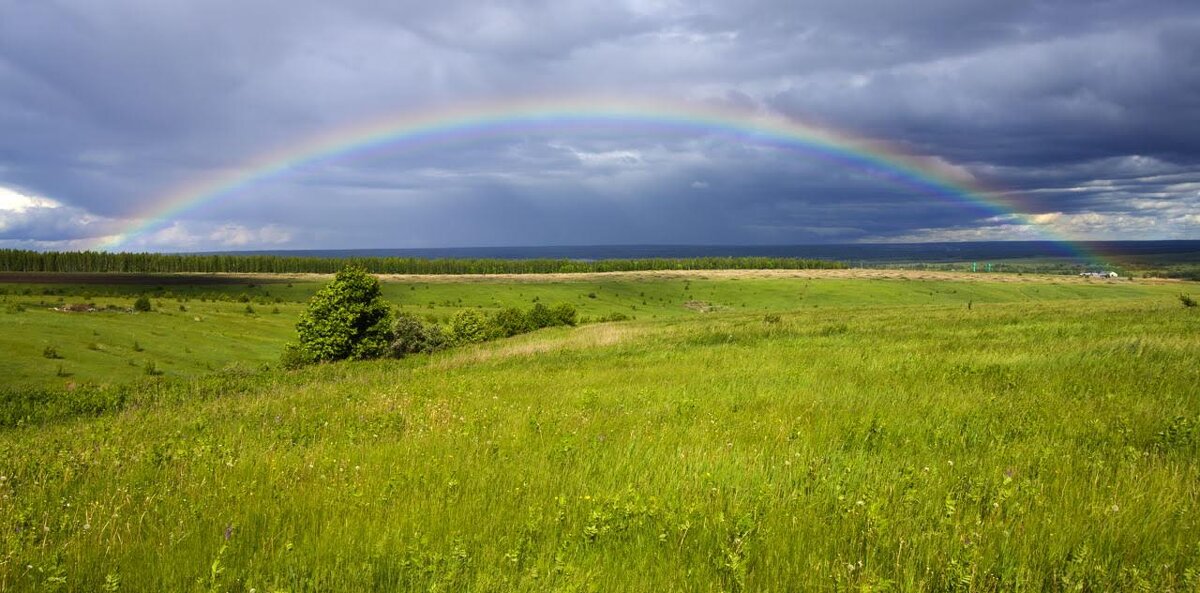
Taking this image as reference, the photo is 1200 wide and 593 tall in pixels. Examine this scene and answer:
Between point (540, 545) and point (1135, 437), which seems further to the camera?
point (1135, 437)

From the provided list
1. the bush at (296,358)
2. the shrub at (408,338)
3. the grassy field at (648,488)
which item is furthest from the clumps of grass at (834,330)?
the bush at (296,358)

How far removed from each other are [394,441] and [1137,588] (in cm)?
706

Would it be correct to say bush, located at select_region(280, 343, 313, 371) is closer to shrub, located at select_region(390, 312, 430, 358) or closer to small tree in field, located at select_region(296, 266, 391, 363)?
small tree in field, located at select_region(296, 266, 391, 363)

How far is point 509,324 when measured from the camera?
70500mm

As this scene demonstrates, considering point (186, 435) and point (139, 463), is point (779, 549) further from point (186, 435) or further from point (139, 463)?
point (186, 435)

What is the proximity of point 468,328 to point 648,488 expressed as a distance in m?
60.0

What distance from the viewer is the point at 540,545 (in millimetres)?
4535

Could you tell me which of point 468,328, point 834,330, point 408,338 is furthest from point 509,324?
point 834,330

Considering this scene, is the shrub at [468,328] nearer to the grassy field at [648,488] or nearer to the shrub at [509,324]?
the shrub at [509,324]

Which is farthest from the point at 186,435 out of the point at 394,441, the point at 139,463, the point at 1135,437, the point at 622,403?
the point at 1135,437

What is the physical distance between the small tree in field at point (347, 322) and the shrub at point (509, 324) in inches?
677

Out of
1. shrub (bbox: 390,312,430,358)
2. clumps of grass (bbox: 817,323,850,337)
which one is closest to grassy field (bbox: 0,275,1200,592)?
clumps of grass (bbox: 817,323,850,337)

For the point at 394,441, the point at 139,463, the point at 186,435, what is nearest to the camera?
the point at 139,463

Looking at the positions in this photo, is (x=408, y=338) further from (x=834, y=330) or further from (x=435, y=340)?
(x=834, y=330)
